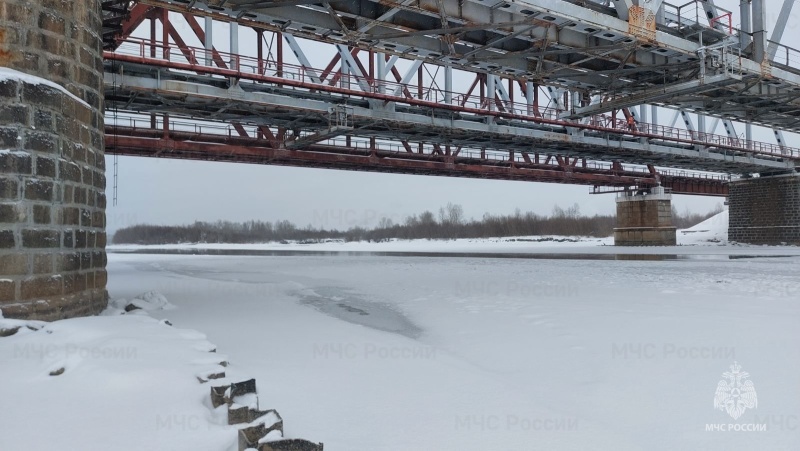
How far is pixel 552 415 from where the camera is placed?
14.4ft

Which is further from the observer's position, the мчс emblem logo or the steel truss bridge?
the steel truss bridge

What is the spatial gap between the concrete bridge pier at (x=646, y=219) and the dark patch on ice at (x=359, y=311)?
40410 mm

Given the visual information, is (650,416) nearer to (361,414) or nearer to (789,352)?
(361,414)

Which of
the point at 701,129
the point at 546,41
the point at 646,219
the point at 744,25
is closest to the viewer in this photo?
the point at 546,41

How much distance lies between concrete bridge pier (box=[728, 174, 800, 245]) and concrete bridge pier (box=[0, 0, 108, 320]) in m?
46.1

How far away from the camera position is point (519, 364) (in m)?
6.02

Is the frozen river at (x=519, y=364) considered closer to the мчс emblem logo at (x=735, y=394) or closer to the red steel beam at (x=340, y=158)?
the мчс emblem logo at (x=735, y=394)

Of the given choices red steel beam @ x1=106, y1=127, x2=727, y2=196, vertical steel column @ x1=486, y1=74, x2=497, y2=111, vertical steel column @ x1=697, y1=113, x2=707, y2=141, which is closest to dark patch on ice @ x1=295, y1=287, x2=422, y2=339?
red steel beam @ x1=106, y1=127, x2=727, y2=196

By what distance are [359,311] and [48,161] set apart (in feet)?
19.0

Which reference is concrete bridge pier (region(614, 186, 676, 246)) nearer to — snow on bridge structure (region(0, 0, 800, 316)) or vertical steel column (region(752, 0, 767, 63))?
snow on bridge structure (region(0, 0, 800, 316))

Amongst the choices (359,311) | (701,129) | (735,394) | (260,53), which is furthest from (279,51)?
(701,129)

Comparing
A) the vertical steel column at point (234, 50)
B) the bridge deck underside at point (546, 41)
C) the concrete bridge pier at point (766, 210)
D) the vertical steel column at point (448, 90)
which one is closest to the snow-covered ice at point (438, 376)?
the bridge deck underside at point (546, 41)

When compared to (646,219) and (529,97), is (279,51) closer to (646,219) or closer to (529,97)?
(529,97)

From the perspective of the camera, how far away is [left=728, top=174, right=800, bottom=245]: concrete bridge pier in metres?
39.5
